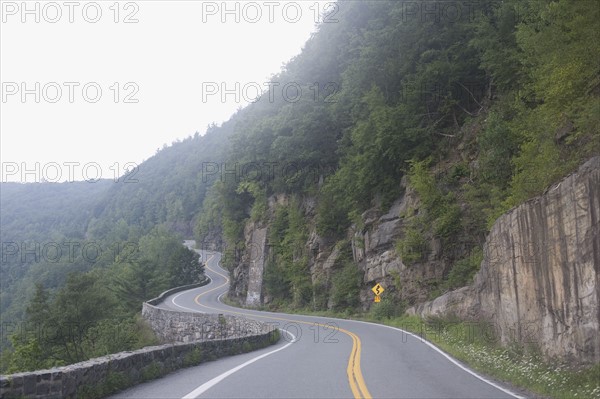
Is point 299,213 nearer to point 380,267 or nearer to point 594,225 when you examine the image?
point 380,267

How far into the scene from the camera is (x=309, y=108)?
49781 millimetres

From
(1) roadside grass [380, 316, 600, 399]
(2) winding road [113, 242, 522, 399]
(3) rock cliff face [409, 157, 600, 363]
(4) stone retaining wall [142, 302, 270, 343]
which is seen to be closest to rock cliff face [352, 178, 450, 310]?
(1) roadside grass [380, 316, 600, 399]

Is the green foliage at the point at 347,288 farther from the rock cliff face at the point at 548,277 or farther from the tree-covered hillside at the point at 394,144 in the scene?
the rock cliff face at the point at 548,277

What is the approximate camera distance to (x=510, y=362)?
12.0 meters

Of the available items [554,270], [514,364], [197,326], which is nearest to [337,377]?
[514,364]

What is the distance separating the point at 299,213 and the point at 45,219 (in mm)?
171591

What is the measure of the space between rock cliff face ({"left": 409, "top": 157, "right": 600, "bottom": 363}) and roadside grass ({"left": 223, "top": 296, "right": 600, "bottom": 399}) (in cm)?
33

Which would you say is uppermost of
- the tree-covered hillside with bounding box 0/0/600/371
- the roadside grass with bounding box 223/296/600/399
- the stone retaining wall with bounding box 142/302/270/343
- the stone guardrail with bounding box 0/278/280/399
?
the tree-covered hillside with bounding box 0/0/600/371

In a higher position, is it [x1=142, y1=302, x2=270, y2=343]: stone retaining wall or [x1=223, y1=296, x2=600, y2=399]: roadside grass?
[x1=223, y1=296, x2=600, y2=399]: roadside grass

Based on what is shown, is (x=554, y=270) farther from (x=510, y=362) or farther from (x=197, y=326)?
(x=197, y=326)

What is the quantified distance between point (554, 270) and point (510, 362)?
2497 mm

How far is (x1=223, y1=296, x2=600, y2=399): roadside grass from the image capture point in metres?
8.98

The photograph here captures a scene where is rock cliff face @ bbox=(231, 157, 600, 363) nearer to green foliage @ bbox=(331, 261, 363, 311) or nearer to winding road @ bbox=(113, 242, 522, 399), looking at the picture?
winding road @ bbox=(113, 242, 522, 399)

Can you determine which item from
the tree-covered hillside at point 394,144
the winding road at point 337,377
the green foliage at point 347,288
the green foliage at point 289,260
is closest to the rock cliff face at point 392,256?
the tree-covered hillside at point 394,144
